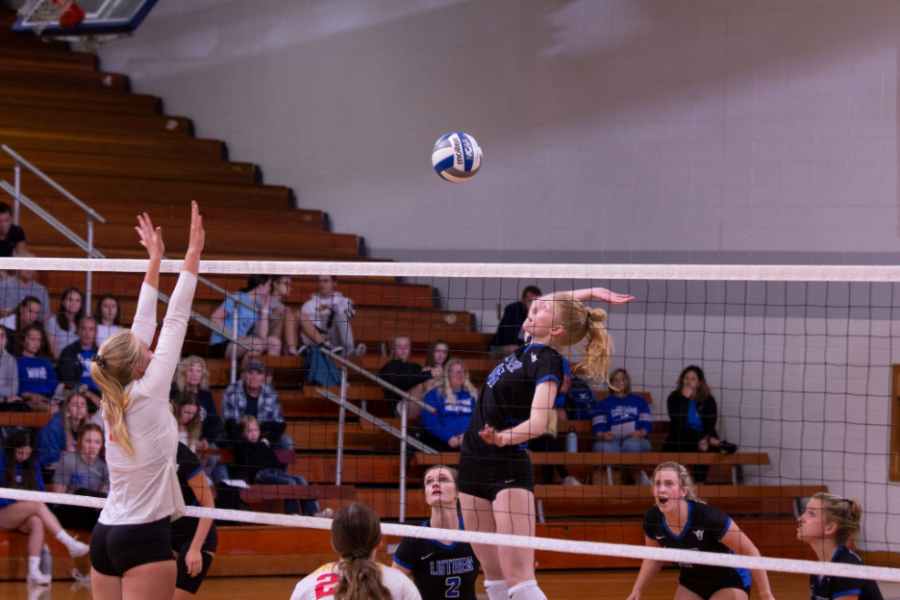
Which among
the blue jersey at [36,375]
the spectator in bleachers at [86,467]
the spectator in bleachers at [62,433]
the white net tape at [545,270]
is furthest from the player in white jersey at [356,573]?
the blue jersey at [36,375]

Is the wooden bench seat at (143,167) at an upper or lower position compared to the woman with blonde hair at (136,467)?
upper

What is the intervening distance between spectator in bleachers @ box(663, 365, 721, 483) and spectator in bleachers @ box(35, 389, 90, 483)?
521cm

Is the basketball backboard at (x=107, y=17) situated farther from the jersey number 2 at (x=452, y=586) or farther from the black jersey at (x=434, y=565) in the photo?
the jersey number 2 at (x=452, y=586)

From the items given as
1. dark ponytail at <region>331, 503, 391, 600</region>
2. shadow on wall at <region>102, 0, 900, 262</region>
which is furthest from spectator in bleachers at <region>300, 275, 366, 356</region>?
dark ponytail at <region>331, 503, 391, 600</region>

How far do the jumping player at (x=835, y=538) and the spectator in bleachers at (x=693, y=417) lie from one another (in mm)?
3822

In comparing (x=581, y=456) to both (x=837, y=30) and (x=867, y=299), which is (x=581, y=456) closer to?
(x=867, y=299)

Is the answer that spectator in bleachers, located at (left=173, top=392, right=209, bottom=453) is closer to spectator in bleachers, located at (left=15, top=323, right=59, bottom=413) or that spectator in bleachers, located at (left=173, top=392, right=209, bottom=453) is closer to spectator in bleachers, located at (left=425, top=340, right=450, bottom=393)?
spectator in bleachers, located at (left=15, top=323, right=59, bottom=413)

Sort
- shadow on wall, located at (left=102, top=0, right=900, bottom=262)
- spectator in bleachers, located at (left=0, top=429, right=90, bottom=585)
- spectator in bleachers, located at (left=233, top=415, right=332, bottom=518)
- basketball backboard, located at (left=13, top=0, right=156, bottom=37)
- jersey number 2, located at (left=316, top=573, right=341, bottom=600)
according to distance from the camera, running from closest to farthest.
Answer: jersey number 2, located at (left=316, top=573, right=341, bottom=600)
spectator in bleachers, located at (left=0, top=429, right=90, bottom=585)
spectator in bleachers, located at (left=233, top=415, right=332, bottom=518)
shadow on wall, located at (left=102, top=0, right=900, bottom=262)
basketball backboard, located at (left=13, top=0, right=156, bottom=37)

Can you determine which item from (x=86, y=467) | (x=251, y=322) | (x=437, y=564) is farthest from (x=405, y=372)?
(x=437, y=564)

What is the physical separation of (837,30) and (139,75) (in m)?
9.35

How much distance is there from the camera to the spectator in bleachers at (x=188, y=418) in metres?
6.98

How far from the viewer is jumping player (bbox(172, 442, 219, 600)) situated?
5.04m

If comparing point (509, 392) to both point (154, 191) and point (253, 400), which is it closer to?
point (253, 400)

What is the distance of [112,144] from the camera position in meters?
12.3
